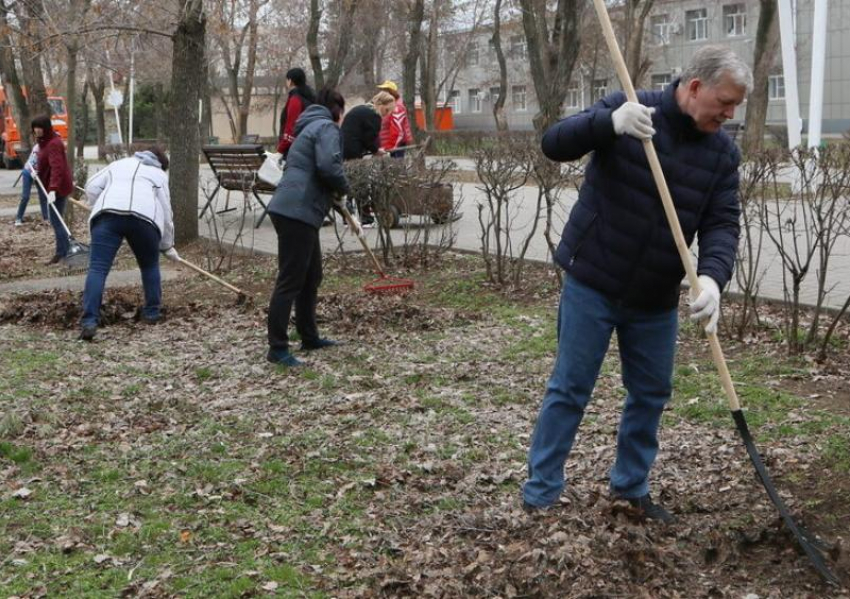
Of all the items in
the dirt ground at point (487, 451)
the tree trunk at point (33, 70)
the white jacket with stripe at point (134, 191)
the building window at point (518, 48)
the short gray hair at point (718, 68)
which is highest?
the building window at point (518, 48)

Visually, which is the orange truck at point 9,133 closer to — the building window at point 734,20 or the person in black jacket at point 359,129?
the person in black jacket at point 359,129

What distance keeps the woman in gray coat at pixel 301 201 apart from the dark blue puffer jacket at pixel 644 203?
3.13 m

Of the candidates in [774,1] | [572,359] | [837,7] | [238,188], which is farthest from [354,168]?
[837,7]

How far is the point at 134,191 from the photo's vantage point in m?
8.20

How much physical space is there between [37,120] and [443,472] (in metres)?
9.24

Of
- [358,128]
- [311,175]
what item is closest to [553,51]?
[358,128]

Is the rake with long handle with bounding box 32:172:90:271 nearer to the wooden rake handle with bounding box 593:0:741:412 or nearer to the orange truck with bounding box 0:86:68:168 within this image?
the wooden rake handle with bounding box 593:0:741:412

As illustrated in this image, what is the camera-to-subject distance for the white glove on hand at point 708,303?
3855 millimetres

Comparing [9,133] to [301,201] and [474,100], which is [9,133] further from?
[301,201]

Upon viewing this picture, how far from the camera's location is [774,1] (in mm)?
25172

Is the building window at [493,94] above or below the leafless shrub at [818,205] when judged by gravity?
above

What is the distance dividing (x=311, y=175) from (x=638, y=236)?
3.44m

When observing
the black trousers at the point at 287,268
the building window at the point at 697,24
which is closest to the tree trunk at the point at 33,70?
the black trousers at the point at 287,268

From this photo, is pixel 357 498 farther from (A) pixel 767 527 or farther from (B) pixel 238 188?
(B) pixel 238 188
